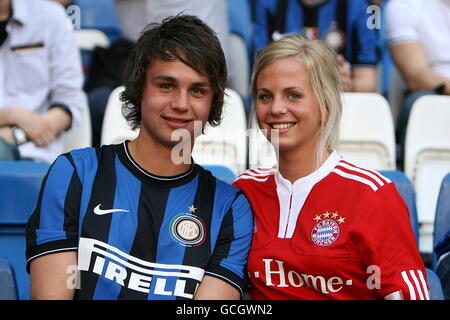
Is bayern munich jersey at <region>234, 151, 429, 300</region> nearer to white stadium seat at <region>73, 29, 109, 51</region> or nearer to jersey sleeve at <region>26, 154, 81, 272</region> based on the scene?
jersey sleeve at <region>26, 154, 81, 272</region>

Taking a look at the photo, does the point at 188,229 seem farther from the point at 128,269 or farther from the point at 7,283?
the point at 7,283

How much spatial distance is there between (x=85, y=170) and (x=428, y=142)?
169 cm

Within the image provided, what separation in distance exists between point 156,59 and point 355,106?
1431 millimetres

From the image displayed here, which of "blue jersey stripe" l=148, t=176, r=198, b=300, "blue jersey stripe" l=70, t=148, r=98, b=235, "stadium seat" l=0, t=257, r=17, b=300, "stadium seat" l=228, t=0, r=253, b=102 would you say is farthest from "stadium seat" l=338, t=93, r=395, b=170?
"stadium seat" l=0, t=257, r=17, b=300

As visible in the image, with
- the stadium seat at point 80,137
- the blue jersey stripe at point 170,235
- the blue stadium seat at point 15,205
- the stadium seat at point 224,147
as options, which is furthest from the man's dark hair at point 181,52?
the stadium seat at point 80,137

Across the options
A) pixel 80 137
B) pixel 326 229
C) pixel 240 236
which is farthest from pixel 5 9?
pixel 326 229

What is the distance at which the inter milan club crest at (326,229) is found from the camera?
7.04 ft

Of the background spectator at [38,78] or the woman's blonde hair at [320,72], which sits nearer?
A: the woman's blonde hair at [320,72]

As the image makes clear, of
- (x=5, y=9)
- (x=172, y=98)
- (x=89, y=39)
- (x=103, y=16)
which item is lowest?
(x=172, y=98)

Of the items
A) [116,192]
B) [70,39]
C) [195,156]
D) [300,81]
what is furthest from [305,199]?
A: [70,39]

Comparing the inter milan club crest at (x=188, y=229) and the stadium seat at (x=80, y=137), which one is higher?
the stadium seat at (x=80, y=137)

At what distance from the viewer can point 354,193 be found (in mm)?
2178

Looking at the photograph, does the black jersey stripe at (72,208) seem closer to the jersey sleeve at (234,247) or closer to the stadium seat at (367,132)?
the jersey sleeve at (234,247)

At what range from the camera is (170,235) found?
2.15m
